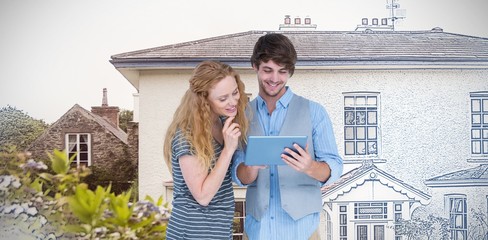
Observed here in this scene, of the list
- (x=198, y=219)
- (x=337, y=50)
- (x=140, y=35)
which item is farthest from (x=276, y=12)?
(x=198, y=219)

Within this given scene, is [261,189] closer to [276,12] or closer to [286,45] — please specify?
[286,45]

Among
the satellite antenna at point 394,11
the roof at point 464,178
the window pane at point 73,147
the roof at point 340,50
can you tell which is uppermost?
the satellite antenna at point 394,11

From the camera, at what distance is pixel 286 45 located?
114 inches

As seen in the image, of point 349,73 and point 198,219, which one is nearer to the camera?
point 198,219

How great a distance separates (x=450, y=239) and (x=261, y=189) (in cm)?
199

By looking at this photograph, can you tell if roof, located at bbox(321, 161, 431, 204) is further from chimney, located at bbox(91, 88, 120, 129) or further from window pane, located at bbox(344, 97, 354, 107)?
chimney, located at bbox(91, 88, 120, 129)

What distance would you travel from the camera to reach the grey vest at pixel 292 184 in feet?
9.68

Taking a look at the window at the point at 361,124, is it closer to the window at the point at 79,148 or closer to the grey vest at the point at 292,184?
the grey vest at the point at 292,184

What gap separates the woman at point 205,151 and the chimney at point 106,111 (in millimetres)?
1413

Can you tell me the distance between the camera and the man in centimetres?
289

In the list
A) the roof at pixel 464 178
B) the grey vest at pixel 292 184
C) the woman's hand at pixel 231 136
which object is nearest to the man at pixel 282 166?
the grey vest at pixel 292 184

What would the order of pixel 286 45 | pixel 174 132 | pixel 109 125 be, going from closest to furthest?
pixel 174 132 → pixel 286 45 → pixel 109 125

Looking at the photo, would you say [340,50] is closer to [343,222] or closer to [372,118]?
[372,118]

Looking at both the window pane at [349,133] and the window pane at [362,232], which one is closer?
the window pane at [349,133]
